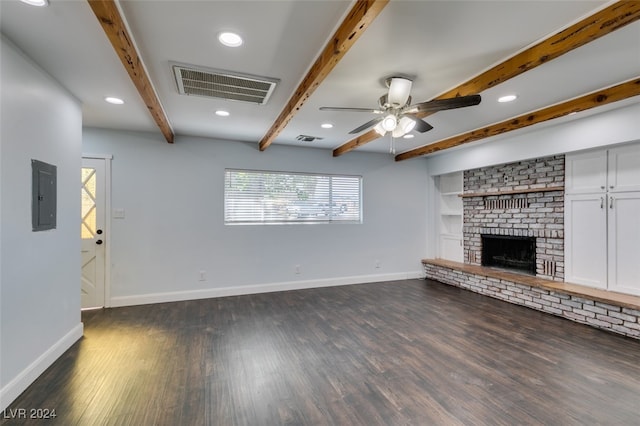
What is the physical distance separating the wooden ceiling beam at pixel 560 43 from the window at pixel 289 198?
120 inches

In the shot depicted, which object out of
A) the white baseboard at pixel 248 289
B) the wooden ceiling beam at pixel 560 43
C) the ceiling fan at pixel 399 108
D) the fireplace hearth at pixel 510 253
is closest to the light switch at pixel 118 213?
the white baseboard at pixel 248 289

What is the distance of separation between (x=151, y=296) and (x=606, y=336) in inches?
217

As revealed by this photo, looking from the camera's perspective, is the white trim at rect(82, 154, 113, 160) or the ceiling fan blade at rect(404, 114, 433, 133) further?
the white trim at rect(82, 154, 113, 160)

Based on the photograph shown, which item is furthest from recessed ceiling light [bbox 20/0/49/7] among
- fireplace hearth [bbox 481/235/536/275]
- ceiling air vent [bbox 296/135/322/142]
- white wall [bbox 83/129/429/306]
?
fireplace hearth [bbox 481/235/536/275]

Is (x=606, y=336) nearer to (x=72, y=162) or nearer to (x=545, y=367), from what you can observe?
(x=545, y=367)

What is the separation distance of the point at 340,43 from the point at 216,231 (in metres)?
3.57

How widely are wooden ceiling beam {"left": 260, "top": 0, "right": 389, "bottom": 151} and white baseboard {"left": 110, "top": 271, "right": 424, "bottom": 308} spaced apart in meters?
3.03

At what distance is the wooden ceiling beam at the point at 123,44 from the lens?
159cm

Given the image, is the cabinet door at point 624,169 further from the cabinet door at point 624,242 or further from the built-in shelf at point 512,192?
the built-in shelf at point 512,192

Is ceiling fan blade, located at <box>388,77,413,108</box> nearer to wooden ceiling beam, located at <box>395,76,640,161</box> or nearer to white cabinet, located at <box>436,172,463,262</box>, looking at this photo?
wooden ceiling beam, located at <box>395,76,640,161</box>

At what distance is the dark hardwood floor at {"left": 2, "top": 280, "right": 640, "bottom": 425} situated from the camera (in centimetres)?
197

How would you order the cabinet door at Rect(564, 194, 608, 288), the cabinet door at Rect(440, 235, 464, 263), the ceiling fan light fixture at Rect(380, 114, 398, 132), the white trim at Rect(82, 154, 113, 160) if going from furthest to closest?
the cabinet door at Rect(440, 235, 464, 263) < the white trim at Rect(82, 154, 113, 160) < the cabinet door at Rect(564, 194, 608, 288) < the ceiling fan light fixture at Rect(380, 114, 398, 132)

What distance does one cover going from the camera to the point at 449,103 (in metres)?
2.31

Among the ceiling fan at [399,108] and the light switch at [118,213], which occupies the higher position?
the ceiling fan at [399,108]
